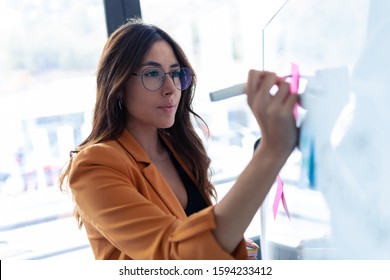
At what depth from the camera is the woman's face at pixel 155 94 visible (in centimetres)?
116

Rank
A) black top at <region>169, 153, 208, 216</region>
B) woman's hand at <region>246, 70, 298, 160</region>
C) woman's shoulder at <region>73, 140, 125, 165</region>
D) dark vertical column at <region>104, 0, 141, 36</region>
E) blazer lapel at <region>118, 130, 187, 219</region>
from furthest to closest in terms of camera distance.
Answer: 1. dark vertical column at <region>104, 0, 141, 36</region>
2. black top at <region>169, 153, 208, 216</region>
3. blazer lapel at <region>118, 130, 187, 219</region>
4. woman's shoulder at <region>73, 140, 125, 165</region>
5. woman's hand at <region>246, 70, 298, 160</region>

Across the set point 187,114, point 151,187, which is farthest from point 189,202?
point 187,114

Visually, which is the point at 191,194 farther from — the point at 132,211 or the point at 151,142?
the point at 132,211

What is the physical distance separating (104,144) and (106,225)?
225 mm

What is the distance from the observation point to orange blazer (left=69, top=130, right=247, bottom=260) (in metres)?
0.74

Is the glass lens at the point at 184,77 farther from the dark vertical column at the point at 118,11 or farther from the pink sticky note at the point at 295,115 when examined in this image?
the dark vertical column at the point at 118,11

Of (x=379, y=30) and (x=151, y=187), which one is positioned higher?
(x=379, y=30)

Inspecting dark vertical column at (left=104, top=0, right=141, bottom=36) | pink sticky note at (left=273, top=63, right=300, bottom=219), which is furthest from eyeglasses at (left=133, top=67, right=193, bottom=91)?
dark vertical column at (left=104, top=0, right=141, bottom=36)

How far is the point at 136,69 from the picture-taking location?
1158 millimetres

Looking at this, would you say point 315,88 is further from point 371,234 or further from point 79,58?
point 79,58

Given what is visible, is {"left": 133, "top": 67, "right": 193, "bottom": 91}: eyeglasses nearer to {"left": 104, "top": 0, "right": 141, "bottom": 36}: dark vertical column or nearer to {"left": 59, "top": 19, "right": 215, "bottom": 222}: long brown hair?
{"left": 59, "top": 19, "right": 215, "bottom": 222}: long brown hair

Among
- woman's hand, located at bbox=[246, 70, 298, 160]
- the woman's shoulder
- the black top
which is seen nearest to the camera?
woman's hand, located at bbox=[246, 70, 298, 160]

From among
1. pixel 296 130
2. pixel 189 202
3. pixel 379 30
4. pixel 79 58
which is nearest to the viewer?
pixel 379 30

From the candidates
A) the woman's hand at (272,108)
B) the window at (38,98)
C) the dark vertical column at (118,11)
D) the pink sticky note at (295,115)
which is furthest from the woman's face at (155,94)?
the window at (38,98)
